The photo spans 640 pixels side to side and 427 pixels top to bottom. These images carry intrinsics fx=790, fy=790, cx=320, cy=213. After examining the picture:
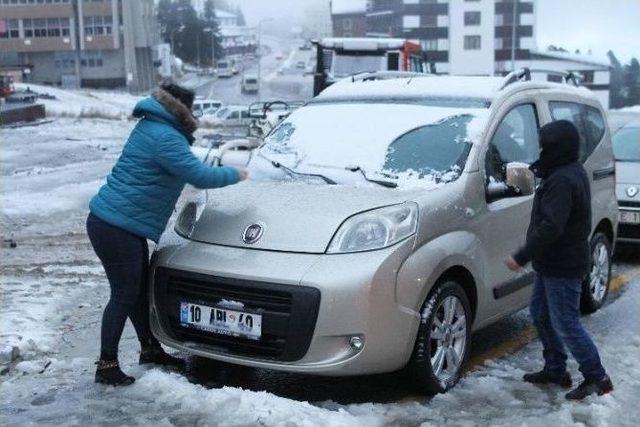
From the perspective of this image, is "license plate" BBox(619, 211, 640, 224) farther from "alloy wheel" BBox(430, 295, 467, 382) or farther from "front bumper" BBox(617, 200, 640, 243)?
"alloy wheel" BBox(430, 295, 467, 382)

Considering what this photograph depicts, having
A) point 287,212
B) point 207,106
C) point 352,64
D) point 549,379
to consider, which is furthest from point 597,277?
point 207,106

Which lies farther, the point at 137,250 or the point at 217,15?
the point at 217,15

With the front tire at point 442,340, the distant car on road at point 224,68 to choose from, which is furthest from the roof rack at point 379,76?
the distant car on road at point 224,68

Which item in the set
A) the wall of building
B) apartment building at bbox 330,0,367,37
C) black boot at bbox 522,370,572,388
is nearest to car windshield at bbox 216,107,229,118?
black boot at bbox 522,370,572,388

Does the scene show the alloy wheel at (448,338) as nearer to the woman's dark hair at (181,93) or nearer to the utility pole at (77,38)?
the woman's dark hair at (181,93)

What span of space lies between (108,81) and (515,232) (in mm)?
85229

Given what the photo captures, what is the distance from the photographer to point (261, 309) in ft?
13.5

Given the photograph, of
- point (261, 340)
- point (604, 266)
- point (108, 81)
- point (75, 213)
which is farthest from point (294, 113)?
point (108, 81)

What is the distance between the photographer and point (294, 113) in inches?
232

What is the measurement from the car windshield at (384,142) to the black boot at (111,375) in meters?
1.66

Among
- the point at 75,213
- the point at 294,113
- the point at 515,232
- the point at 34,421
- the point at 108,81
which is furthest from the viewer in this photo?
the point at 108,81

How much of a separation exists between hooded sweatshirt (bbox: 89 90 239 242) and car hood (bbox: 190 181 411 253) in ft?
0.73

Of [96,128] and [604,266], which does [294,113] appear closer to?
[604,266]

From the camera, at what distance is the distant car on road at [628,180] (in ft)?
27.9
